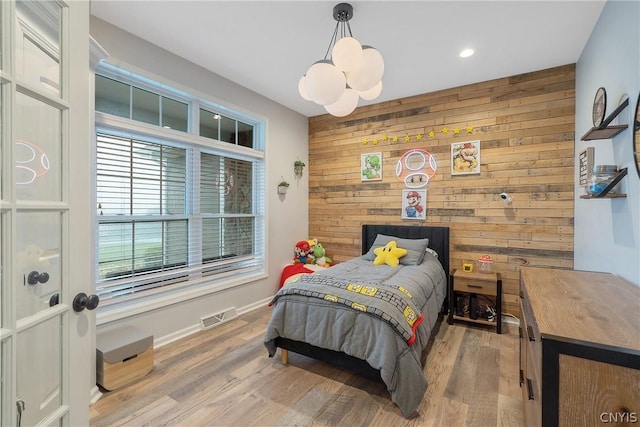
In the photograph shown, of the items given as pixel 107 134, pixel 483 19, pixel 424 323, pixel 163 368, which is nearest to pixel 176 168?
pixel 107 134

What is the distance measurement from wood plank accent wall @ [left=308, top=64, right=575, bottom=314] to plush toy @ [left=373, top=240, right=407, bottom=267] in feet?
2.21

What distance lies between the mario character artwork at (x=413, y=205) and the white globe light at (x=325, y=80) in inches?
87.5

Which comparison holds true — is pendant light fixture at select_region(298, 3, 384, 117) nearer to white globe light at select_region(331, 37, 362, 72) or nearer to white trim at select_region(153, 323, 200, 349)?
white globe light at select_region(331, 37, 362, 72)

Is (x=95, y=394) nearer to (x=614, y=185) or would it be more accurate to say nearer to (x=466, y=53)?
(x=614, y=185)

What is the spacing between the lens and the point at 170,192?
9.53 feet

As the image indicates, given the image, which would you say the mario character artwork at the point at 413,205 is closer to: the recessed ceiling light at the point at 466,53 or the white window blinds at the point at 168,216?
the recessed ceiling light at the point at 466,53

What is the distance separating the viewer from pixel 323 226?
4586 millimetres

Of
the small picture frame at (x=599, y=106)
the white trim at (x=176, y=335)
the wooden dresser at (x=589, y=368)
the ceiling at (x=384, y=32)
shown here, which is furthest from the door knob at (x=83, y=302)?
the small picture frame at (x=599, y=106)

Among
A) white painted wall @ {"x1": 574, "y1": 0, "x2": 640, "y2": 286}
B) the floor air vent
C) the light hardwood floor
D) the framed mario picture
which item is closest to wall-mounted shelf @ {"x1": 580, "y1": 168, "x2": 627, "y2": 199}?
white painted wall @ {"x1": 574, "y1": 0, "x2": 640, "y2": 286}

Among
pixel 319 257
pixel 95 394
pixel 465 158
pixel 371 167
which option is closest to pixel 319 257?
pixel 319 257

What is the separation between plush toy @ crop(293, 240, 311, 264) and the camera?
430 cm

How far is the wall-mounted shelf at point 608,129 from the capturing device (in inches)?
66.0

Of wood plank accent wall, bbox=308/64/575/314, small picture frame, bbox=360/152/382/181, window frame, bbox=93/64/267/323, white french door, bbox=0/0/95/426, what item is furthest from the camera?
small picture frame, bbox=360/152/382/181

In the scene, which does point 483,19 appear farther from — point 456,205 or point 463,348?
point 463,348
